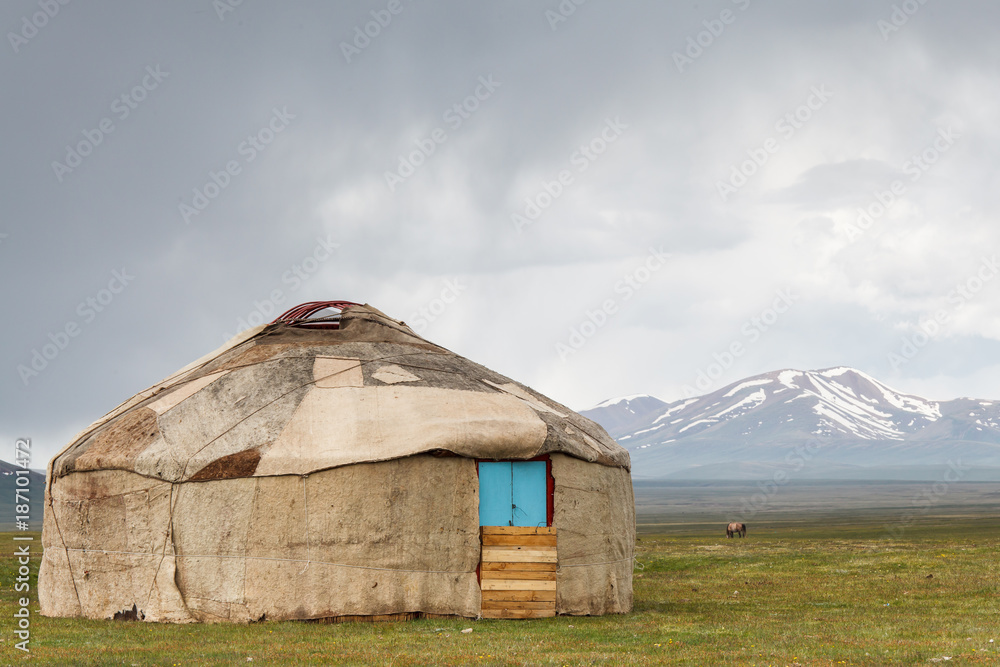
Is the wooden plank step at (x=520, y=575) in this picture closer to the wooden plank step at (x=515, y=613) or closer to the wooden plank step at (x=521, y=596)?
the wooden plank step at (x=521, y=596)

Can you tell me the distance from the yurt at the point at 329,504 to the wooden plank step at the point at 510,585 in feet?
0.14

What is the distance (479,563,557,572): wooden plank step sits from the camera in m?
13.0

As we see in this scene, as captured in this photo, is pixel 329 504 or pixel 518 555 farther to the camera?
pixel 518 555

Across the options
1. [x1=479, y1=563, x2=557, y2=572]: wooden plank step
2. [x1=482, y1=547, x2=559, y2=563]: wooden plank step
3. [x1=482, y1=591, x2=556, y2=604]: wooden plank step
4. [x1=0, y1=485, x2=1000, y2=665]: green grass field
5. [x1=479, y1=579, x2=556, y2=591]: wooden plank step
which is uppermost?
[x1=482, y1=547, x2=559, y2=563]: wooden plank step

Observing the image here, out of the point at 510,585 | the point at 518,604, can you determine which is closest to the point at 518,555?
the point at 510,585

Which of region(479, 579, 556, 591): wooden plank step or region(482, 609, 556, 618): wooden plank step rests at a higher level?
region(479, 579, 556, 591): wooden plank step

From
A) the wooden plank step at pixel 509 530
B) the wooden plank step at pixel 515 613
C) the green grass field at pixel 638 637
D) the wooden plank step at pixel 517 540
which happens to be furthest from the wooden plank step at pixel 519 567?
the green grass field at pixel 638 637

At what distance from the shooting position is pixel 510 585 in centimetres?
1304

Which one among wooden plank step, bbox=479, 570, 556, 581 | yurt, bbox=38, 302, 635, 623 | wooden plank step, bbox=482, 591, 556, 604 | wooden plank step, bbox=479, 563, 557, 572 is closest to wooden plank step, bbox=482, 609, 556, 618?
yurt, bbox=38, 302, 635, 623

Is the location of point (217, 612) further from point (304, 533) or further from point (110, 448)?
point (110, 448)

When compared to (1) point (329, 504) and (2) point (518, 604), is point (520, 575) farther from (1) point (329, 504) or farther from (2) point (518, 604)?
(1) point (329, 504)

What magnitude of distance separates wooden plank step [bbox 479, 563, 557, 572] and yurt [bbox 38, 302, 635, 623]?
19 mm

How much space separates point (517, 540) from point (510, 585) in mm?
593

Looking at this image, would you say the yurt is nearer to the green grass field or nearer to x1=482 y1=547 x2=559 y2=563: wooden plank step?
x1=482 y1=547 x2=559 y2=563: wooden plank step
